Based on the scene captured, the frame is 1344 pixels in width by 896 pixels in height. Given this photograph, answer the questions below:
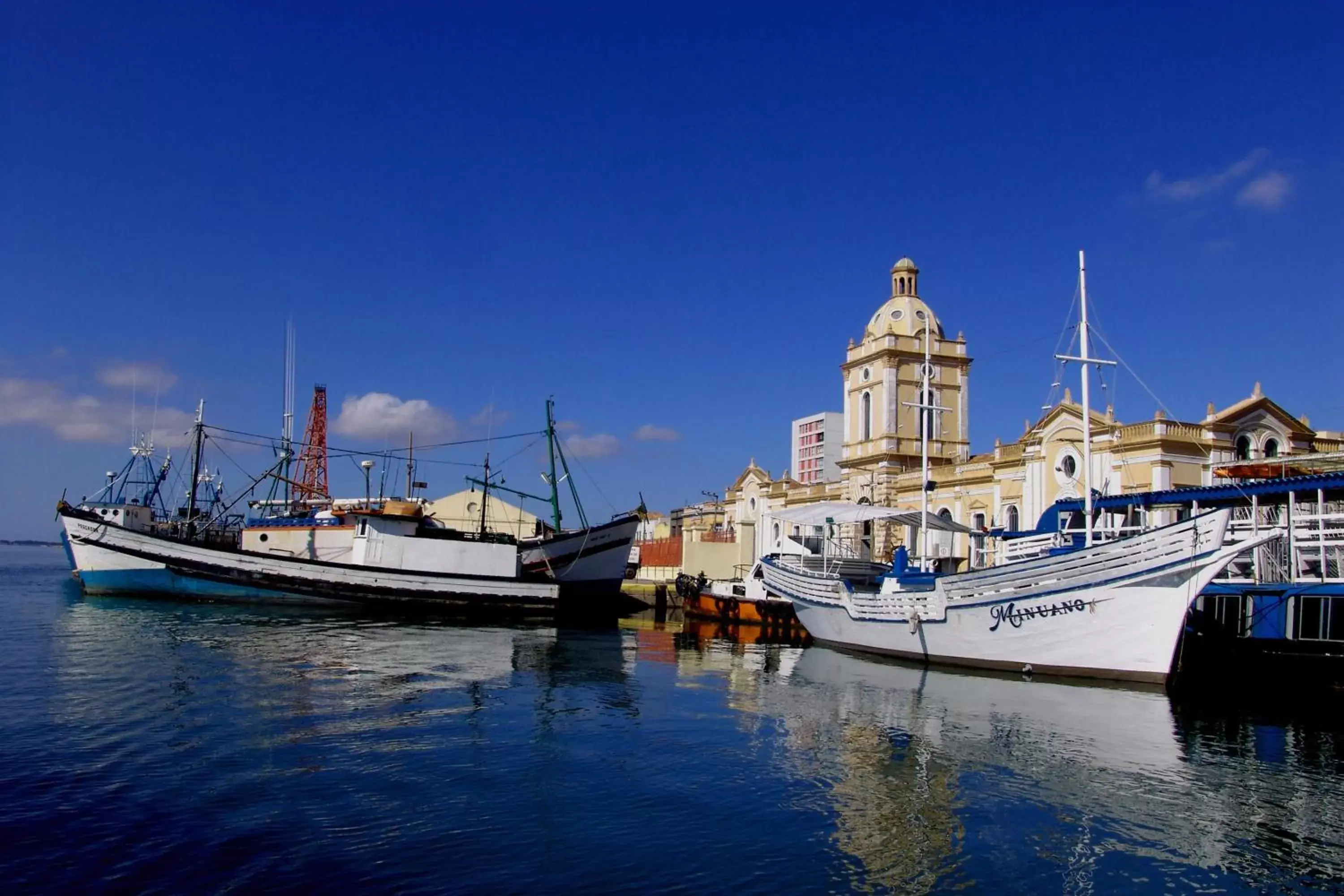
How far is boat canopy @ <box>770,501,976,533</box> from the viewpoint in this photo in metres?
39.9

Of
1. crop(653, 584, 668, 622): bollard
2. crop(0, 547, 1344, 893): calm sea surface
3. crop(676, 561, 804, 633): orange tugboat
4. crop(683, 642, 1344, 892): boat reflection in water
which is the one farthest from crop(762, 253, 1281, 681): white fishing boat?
crop(653, 584, 668, 622): bollard

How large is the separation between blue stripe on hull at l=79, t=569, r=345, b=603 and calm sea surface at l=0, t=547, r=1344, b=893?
21.1m

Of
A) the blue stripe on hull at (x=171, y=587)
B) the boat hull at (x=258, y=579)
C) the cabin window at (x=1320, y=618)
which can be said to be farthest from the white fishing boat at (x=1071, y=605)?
Answer: the blue stripe on hull at (x=171, y=587)

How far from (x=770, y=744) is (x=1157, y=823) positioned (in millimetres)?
6540

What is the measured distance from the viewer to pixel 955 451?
62969 mm

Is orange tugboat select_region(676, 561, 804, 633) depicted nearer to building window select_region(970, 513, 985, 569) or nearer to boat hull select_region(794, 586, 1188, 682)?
building window select_region(970, 513, 985, 569)

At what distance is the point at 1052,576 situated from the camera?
84.5 ft

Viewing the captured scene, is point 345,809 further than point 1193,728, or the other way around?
point 1193,728

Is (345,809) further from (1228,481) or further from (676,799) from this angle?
(1228,481)

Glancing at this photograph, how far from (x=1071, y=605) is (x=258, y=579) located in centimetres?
3770

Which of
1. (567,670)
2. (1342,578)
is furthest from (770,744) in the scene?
(1342,578)

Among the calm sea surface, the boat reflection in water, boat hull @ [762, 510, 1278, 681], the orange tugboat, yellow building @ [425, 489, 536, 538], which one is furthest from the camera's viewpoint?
yellow building @ [425, 489, 536, 538]

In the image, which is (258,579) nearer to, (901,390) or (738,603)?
(738,603)

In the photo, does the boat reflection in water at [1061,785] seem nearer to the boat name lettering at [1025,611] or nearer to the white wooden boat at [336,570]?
the boat name lettering at [1025,611]
